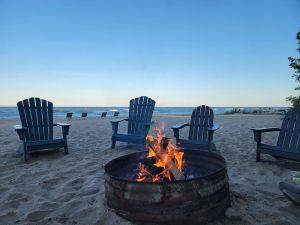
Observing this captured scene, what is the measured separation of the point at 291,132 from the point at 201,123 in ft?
5.78

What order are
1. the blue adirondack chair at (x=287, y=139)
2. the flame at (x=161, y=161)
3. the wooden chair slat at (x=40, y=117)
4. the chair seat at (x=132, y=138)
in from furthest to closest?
the chair seat at (x=132, y=138)
the wooden chair slat at (x=40, y=117)
the blue adirondack chair at (x=287, y=139)
the flame at (x=161, y=161)

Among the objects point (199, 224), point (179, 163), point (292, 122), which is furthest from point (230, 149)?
point (199, 224)

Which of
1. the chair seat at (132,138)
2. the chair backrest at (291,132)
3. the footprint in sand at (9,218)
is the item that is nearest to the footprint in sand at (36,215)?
the footprint in sand at (9,218)

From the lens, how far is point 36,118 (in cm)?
535

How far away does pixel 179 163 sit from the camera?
9.20 ft

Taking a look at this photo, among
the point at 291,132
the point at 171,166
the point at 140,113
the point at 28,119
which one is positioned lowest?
the point at 171,166

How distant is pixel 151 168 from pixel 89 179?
1248 mm

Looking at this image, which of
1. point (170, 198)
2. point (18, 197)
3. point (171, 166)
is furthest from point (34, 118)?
point (170, 198)

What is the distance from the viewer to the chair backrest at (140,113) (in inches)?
238

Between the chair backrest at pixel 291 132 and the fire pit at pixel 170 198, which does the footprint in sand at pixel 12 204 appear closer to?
the fire pit at pixel 170 198

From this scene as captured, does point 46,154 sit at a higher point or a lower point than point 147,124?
lower

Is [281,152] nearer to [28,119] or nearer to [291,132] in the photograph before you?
[291,132]

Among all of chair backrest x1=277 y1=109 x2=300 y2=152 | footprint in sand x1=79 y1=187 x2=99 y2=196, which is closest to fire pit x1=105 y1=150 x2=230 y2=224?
footprint in sand x1=79 y1=187 x2=99 y2=196

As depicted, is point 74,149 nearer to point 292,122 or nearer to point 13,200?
point 13,200
